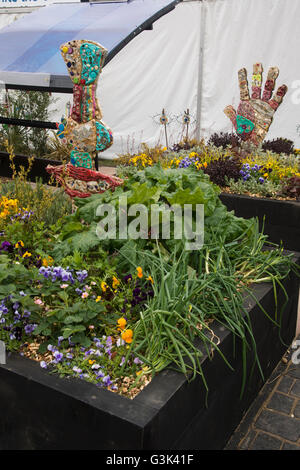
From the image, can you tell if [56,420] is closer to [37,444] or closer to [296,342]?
[37,444]

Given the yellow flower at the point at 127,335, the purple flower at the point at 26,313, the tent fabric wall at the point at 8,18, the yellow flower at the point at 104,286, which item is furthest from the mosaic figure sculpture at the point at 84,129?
the tent fabric wall at the point at 8,18

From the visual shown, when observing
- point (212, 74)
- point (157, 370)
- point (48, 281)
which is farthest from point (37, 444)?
point (212, 74)

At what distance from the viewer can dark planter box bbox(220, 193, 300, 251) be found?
4.61 meters

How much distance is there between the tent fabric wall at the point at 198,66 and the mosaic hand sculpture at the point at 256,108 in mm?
2557

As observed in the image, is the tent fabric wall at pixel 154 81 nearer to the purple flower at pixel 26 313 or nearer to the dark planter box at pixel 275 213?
the dark planter box at pixel 275 213

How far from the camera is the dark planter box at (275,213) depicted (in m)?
4.61

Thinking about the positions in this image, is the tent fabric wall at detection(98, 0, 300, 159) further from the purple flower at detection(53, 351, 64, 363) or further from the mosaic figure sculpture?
the purple flower at detection(53, 351, 64, 363)

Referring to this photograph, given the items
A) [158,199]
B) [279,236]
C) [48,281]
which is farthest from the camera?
[279,236]

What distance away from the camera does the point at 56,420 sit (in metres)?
1.86

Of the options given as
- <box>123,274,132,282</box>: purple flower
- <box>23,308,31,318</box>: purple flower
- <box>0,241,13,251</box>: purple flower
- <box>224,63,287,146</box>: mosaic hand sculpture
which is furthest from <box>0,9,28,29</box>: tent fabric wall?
<box>23,308,31,318</box>: purple flower

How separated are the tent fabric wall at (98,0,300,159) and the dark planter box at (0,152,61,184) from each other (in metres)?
3.07

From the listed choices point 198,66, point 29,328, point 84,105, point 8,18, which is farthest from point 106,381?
point 8,18

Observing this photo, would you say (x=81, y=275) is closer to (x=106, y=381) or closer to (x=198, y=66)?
(x=106, y=381)
